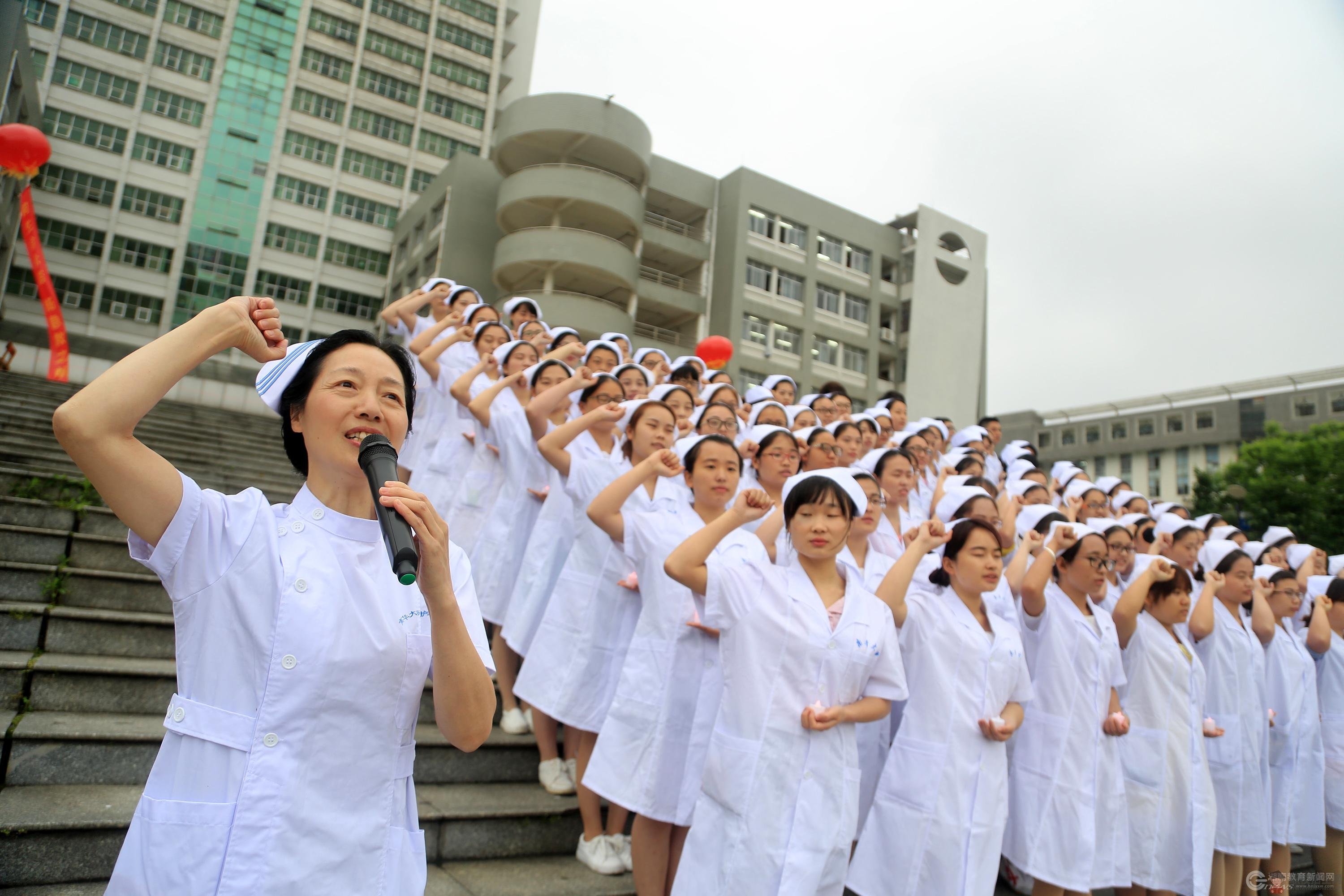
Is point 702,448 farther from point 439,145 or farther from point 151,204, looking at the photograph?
point 439,145

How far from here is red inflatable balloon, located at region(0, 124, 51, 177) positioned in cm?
1171

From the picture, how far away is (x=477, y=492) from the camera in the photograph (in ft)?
19.6

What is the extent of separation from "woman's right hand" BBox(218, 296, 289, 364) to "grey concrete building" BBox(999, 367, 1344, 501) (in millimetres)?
47232

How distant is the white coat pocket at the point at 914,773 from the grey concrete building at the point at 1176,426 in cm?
4469

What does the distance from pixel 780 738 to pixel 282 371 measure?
2241 mm

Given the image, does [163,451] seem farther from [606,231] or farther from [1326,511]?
[1326,511]

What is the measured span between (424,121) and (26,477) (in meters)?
40.1

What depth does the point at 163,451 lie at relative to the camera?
8.05 metres

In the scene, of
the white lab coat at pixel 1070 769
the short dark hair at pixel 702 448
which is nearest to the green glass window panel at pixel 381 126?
the short dark hair at pixel 702 448

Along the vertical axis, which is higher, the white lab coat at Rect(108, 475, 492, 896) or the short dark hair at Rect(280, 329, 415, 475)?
the short dark hair at Rect(280, 329, 415, 475)

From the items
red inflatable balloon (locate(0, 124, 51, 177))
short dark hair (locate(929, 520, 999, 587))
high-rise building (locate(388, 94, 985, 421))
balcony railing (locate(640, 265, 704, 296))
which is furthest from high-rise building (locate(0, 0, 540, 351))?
short dark hair (locate(929, 520, 999, 587))

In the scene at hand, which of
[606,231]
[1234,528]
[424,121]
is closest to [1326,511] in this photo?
[1234,528]

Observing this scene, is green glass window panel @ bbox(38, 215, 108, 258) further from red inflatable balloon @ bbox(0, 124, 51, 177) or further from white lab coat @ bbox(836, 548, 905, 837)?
white lab coat @ bbox(836, 548, 905, 837)

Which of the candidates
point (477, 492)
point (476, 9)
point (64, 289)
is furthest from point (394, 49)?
point (477, 492)
